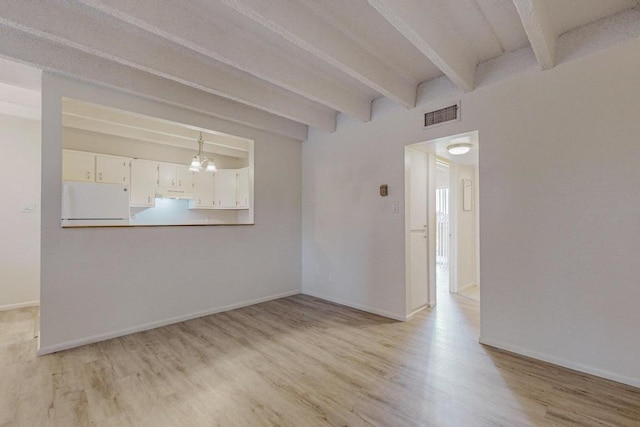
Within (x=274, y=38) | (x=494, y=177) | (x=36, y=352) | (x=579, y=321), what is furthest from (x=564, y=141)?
(x=36, y=352)

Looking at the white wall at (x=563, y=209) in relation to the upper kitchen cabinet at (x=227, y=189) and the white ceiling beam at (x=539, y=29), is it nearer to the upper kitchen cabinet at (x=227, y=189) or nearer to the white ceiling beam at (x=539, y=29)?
the white ceiling beam at (x=539, y=29)

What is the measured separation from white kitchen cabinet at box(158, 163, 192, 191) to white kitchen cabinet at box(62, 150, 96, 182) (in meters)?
0.93

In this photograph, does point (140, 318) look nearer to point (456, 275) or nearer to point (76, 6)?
point (76, 6)

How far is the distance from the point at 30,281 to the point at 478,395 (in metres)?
5.68

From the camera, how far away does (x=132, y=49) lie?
235 cm

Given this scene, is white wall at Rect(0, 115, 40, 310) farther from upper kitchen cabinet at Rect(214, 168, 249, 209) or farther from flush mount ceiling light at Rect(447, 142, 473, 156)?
flush mount ceiling light at Rect(447, 142, 473, 156)

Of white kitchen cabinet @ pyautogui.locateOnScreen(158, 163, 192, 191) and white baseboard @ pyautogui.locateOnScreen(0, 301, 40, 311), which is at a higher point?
white kitchen cabinet @ pyautogui.locateOnScreen(158, 163, 192, 191)

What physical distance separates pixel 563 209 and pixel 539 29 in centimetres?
139

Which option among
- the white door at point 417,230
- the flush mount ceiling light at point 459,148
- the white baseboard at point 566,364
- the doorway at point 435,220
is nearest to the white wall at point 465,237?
the doorway at point 435,220

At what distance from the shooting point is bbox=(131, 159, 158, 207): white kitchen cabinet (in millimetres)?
4637

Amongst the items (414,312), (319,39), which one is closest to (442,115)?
(319,39)

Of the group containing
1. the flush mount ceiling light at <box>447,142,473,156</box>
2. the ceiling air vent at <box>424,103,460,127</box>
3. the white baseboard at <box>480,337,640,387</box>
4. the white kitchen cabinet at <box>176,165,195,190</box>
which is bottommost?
the white baseboard at <box>480,337,640,387</box>

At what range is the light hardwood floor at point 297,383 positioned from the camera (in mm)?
1768

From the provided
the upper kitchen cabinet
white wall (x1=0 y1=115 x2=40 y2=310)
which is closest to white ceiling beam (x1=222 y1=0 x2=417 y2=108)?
the upper kitchen cabinet
